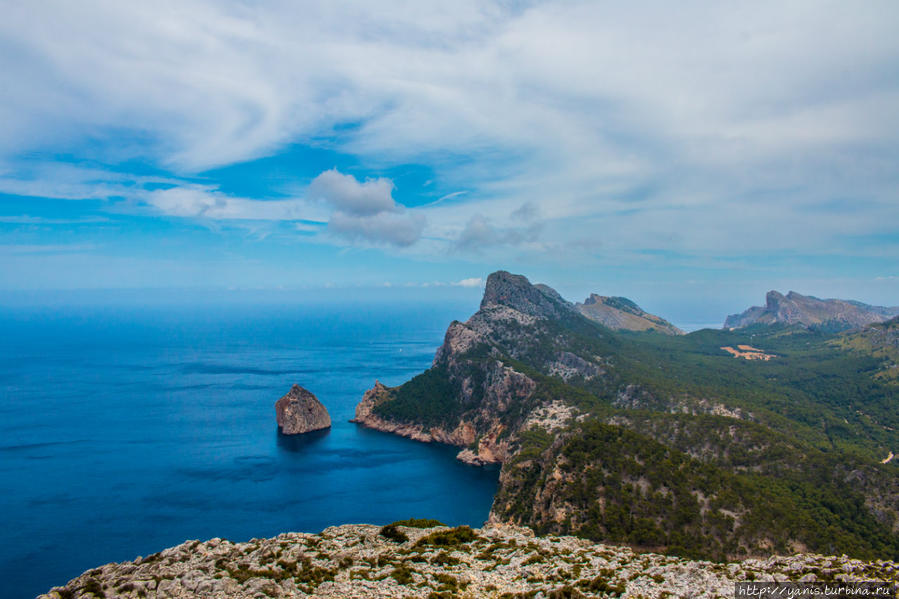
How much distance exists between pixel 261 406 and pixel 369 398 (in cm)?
3779

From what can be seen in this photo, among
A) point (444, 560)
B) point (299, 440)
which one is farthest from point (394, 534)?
point (299, 440)

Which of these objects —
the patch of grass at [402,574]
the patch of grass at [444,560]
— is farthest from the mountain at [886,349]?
the patch of grass at [402,574]

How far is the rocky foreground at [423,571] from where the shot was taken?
2630cm

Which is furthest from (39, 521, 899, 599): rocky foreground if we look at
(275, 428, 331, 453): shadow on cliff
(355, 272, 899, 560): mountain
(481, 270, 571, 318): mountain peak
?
(481, 270, 571, 318): mountain peak

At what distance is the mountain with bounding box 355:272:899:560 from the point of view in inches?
2087

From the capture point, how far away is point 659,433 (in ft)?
277

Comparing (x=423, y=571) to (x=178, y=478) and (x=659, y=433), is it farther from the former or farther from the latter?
(x=178, y=478)

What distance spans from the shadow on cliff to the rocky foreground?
3211 inches

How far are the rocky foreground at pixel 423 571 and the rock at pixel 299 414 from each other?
91.2 meters

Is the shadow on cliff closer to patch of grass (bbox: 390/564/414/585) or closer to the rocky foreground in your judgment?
the rocky foreground

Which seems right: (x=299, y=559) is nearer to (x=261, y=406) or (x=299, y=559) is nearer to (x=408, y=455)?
(x=408, y=455)

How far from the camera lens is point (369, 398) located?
135 metres

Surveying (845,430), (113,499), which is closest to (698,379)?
(845,430)

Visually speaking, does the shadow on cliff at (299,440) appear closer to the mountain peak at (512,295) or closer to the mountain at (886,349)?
the mountain peak at (512,295)
